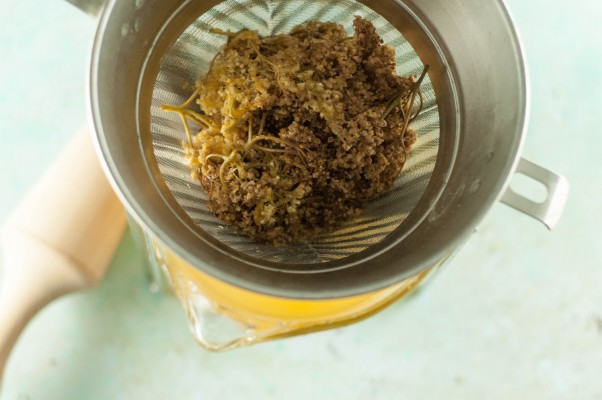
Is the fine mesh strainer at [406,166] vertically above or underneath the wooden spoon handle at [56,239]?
above

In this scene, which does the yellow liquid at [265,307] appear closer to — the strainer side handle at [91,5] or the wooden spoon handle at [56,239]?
the wooden spoon handle at [56,239]

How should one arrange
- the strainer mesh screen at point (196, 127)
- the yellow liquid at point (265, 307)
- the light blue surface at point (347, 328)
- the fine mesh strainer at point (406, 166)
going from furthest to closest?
the light blue surface at point (347, 328) < the yellow liquid at point (265, 307) < the strainer mesh screen at point (196, 127) < the fine mesh strainer at point (406, 166)

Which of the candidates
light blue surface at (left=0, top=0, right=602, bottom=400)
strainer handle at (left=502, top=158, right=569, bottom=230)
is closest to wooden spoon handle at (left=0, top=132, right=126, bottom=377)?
light blue surface at (left=0, top=0, right=602, bottom=400)

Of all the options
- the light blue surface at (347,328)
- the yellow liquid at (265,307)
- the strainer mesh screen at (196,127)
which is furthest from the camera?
the light blue surface at (347,328)

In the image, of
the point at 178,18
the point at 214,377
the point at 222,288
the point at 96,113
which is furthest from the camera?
the point at 214,377

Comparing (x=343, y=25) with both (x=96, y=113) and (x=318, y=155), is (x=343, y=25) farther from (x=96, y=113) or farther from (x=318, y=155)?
(x=96, y=113)

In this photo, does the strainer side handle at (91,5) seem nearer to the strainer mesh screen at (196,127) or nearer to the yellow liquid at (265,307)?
the strainer mesh screen at (196,127)

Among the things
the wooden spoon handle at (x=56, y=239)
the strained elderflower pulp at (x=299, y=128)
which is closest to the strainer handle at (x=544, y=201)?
the strained elderflower pulp at (x=299, y=128)

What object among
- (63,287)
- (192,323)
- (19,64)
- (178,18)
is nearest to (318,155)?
(178,18)

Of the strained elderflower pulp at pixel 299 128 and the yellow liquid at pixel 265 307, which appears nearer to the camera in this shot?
the strained elderflower pulp at pixel 299 128
